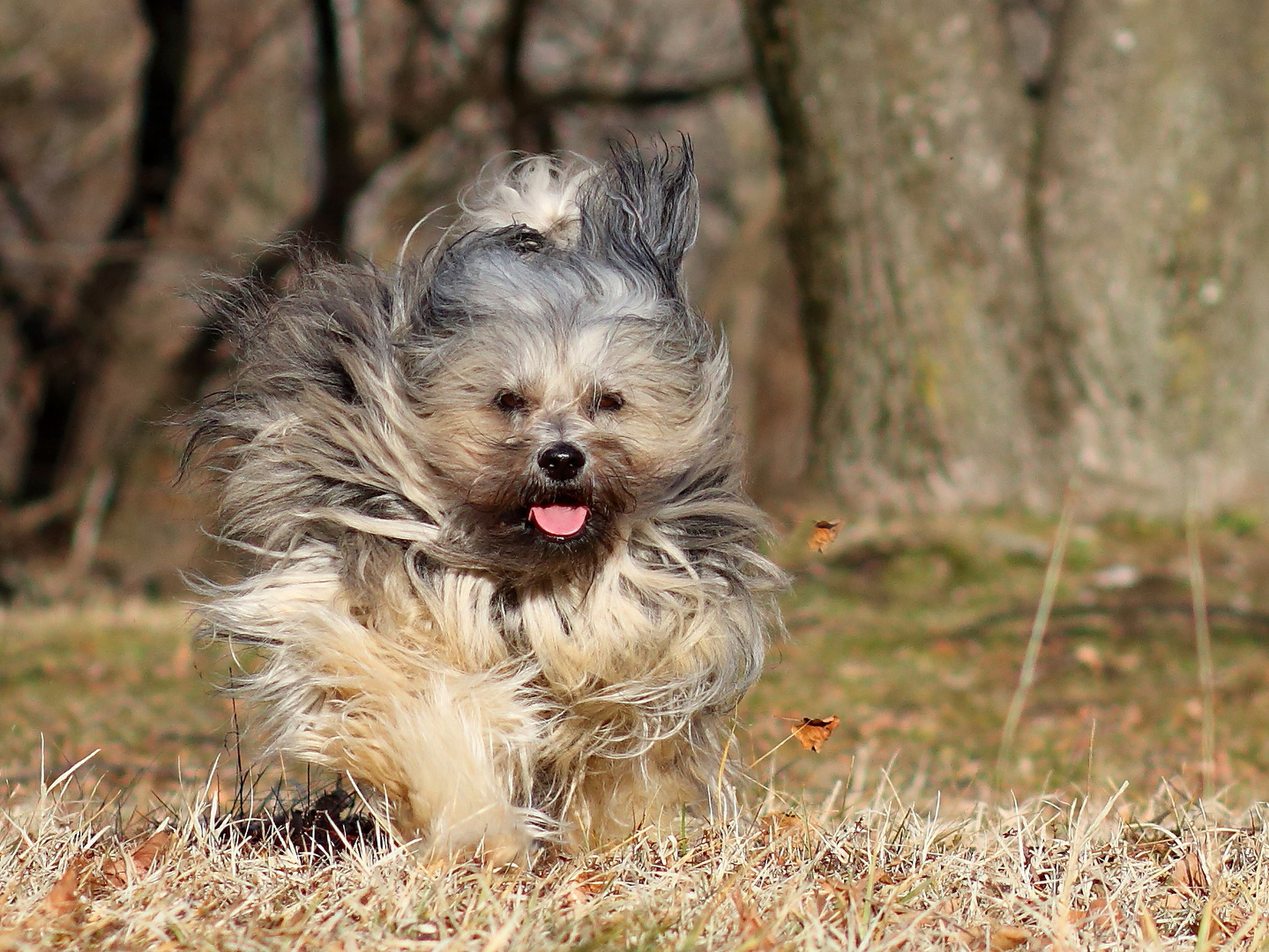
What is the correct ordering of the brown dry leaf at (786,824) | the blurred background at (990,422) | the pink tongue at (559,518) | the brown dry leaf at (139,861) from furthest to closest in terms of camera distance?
the blurred background at (990,422) < the pink tongue at (559,518) < the brown dry leaf at (786,824) < the brown dry leaf at (139,861)

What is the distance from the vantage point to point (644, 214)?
3.72 metres

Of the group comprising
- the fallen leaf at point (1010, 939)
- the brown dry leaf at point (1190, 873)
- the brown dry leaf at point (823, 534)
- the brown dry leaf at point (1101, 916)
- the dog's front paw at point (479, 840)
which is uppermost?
the brown dry leaf at point (823, 534)

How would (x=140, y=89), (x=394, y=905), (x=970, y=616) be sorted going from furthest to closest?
(x=140, y=89)
(x=970, y=616)
(x=394, y=905)

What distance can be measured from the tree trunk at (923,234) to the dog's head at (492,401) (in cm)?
401

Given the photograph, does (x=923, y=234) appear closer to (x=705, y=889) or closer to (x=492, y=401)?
(x=492, y=401)

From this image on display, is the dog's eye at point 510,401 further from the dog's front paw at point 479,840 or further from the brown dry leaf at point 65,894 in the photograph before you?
the brown dry leaf at point 65,894

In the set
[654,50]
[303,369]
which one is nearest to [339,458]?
[303,369]

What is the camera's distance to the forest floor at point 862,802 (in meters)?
2.66

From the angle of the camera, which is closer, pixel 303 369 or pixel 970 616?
pixel 303 369

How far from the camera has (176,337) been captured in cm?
1431

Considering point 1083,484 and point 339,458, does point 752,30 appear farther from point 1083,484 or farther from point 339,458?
point 339,458

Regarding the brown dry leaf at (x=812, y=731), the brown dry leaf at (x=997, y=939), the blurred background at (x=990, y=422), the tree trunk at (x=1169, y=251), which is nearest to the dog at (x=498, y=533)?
the brown dry leaf at (x=812, y=731)

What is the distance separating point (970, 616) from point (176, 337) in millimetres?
9561

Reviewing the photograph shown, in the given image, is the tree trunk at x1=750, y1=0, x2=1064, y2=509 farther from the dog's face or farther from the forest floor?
the dog's face
